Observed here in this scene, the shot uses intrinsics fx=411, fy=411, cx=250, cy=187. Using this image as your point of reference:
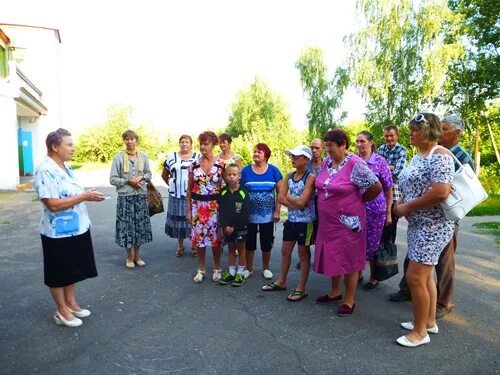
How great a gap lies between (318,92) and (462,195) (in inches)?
1168

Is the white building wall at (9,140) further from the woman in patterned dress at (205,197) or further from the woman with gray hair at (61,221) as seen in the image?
the woman with gray hair at (61,221)

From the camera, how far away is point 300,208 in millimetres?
4477

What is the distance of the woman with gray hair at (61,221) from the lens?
11.9 ft

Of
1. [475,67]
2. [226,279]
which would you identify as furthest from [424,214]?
[475,67]

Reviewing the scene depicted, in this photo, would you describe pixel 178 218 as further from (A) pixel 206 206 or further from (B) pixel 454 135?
(B) pixel 454 135

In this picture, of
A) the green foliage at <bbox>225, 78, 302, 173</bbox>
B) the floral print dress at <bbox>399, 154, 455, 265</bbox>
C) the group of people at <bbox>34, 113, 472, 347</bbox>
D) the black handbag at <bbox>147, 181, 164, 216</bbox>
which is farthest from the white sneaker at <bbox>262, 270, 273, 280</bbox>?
the green foliage at <bbox>225, 78, 302, 173</bbox>

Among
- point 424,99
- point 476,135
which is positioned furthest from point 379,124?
point 476,135

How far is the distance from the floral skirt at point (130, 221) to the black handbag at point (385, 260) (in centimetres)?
314

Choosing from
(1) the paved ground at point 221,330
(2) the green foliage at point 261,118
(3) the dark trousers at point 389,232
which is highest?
(2) the green foliage at point 261,118

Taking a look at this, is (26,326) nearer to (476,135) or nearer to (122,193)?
(122,193)

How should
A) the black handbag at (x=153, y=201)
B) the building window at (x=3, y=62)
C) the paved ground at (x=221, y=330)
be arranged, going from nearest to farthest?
the paved ground at (x=221, y=330), the black handbag at (x=153, y=201), the building window at (x=3, y=62)

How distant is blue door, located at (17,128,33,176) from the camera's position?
68.2ft

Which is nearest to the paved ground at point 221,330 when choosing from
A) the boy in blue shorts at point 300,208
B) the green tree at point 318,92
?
the boy in blue shorts at point 300,208

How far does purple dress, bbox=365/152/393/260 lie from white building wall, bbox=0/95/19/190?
14.3 meters
